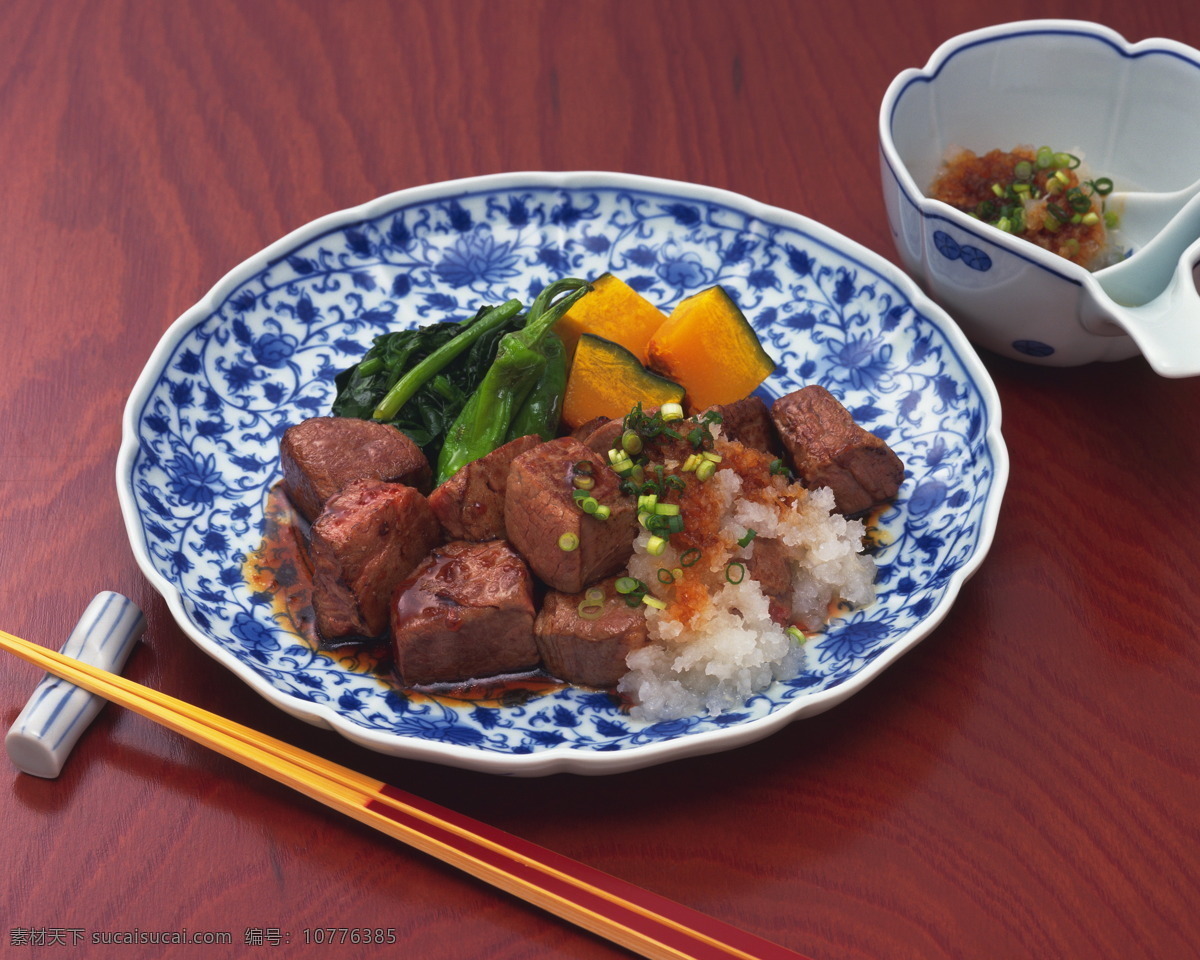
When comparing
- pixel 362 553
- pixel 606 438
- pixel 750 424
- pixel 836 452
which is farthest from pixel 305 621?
pixel 836 452

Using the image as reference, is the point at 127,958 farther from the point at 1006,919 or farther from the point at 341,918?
the point at 1006,919

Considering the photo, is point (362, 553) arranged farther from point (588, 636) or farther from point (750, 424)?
point (750, 424)

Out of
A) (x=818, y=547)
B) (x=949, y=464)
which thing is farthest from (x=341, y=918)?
(x=949, y=464)

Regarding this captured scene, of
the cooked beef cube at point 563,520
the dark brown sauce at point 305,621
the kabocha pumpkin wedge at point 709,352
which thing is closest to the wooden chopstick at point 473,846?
the dark brown sauce at point 305,621

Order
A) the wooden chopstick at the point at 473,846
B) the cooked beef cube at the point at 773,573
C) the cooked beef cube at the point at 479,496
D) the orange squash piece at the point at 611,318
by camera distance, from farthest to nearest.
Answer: the orange squash piece at the point at 611,318, the cooked beef cube at the point at 479,496, the cooked beef cube at the point at 773,573, the wooden chopstick at the point at 473,846

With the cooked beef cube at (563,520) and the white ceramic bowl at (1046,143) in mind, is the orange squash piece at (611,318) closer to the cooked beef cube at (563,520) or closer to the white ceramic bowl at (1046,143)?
the cooked beef cube at (563,520)

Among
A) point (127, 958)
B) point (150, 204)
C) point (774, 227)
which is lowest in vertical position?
point (127, 958)
